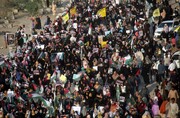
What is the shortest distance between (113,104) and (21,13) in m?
33.4

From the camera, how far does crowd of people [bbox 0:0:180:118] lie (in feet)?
57.2

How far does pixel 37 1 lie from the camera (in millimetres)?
48812

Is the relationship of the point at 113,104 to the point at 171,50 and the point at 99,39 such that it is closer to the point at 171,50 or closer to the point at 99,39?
the point at 171,50

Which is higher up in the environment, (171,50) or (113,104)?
(171,50)

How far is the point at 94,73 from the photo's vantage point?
2089 cm

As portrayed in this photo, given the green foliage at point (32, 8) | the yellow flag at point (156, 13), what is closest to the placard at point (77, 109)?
the yellow flag at point (156, 13)

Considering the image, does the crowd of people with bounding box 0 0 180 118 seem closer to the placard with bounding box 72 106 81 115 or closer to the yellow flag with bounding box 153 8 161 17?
the placard with bounding box 72 106 81 115

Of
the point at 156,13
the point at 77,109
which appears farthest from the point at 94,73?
the point at 156,13

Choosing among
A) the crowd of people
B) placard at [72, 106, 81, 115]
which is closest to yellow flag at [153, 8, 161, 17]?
the crowd of people

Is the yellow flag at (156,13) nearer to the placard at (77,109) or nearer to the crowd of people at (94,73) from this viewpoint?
the crowd of people at (94,73)

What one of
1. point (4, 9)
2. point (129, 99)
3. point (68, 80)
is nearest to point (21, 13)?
point (4, 9)

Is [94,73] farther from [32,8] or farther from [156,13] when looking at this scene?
[32,8]

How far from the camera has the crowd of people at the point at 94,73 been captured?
1744 cm

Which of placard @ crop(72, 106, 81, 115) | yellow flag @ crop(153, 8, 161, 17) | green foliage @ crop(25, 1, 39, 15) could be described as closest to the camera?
placard @ crop(72, 106, 81, 115)
